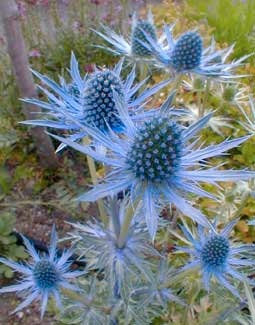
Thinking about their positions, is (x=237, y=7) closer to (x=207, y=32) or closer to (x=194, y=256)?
(x=207, y=32)

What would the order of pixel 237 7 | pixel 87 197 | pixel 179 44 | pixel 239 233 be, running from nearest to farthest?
pixel 87 197 < pixel 179 44 < pixel 239 233 < pixel 237 7

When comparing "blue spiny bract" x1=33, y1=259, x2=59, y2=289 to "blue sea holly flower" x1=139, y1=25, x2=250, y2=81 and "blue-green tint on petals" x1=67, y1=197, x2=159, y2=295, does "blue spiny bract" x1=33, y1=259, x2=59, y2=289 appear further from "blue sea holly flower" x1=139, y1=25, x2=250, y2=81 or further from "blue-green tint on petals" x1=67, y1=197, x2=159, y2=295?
"blue sea holly flower" x1=139, y1=25, x2=250, y2=81

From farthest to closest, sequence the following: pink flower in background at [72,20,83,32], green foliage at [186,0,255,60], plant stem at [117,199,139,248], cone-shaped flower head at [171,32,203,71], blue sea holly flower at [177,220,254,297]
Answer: green foliage at [186,0,255,60]
pink flower in background at [72,20,83,32]
cone-shaped flower head at [171,32,203,71]
blue sea holly flower at [177,220,254,297]
plant stem at [117,199,139,248]

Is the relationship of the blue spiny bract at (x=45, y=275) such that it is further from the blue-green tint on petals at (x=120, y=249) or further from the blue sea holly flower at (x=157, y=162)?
the blue sea holly flower at (x=157, y=162)

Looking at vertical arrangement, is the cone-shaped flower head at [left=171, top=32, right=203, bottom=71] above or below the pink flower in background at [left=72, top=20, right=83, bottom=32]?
above

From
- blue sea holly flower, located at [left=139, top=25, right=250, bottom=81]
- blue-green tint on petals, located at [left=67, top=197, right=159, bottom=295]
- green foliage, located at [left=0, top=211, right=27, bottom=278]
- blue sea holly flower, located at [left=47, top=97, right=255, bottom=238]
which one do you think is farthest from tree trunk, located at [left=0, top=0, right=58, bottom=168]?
blue sea holly flower, located at [left=47, top=97, right=255, bottom=238]

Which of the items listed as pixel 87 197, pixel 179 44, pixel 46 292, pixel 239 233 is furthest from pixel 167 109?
pixel 239 233
